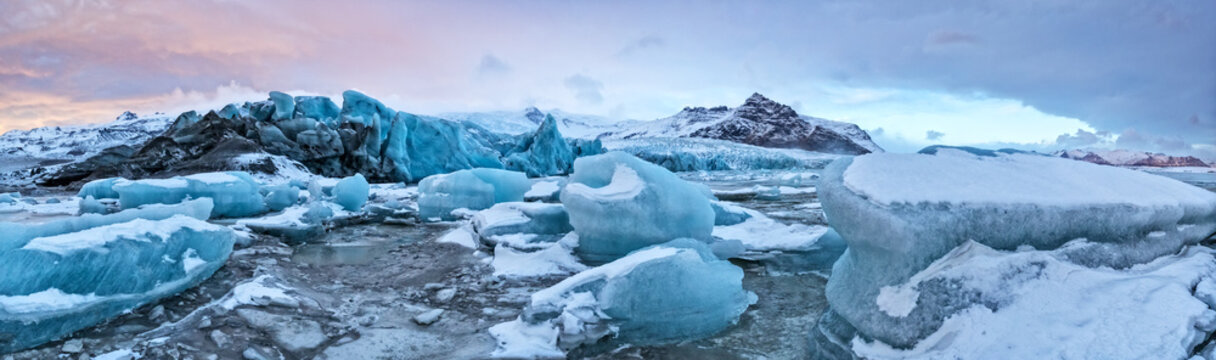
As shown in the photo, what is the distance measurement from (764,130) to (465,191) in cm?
10026

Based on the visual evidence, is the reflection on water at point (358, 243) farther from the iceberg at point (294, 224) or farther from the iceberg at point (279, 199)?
the iceberg at point (279, 199)

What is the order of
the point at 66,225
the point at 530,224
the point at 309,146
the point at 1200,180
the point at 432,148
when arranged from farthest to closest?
the point at 1200,180
the point at 432,148
the point at 309,146
the point at 530,224
the point at 66,225

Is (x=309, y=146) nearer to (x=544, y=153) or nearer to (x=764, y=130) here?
(x=544, y=153)

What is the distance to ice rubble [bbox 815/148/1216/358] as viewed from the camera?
2.96m

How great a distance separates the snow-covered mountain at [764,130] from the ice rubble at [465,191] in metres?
86.8

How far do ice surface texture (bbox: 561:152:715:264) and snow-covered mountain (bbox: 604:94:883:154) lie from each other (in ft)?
303

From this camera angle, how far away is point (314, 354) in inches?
144

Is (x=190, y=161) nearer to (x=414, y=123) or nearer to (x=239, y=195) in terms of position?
(x=414, y=123)

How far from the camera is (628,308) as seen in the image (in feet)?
13.4

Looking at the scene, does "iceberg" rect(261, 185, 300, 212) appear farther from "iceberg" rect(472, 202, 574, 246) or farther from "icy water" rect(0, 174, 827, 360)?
"iceberg" rect(472, 202, 574, 246)

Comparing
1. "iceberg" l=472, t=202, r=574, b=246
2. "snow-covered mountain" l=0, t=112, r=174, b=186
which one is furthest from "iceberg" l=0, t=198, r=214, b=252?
"snow-covered mountain" l=0, t=112, r=174, b=186

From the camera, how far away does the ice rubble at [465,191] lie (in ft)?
37.1

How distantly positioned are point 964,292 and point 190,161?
1075 inches

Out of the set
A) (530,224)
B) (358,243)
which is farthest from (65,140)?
(530,224)
